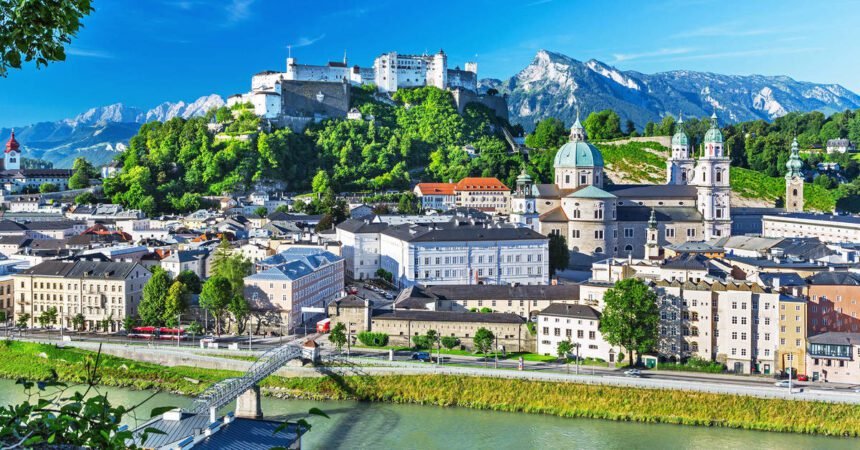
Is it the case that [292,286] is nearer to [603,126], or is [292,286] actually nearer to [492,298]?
[492,298]

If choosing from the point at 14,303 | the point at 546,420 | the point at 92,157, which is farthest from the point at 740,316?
the point at 92,157

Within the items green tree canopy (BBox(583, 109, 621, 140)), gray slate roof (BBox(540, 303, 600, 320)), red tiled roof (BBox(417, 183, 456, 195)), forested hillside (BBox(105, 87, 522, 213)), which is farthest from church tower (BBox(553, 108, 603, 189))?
gray slate roof (BBox(540, 303, 600, 320))

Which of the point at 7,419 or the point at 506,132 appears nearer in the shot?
the point at 7,419

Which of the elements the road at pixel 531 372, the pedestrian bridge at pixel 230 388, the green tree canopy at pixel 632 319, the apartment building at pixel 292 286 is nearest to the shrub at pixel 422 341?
the road at pixel 531 372

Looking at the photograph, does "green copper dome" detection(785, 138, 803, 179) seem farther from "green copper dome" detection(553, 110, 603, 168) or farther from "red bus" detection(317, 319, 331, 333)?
"red bus" detection(317, 319, 331, 333)

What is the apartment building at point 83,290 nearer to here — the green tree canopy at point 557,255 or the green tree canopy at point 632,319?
the green tree canopy at point 632,319

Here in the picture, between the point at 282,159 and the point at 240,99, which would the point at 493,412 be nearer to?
the point at 282,159
